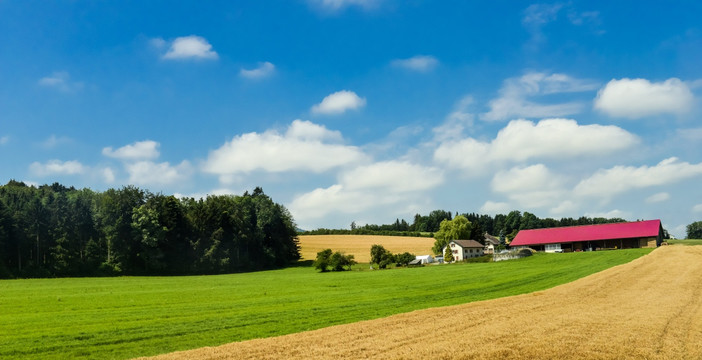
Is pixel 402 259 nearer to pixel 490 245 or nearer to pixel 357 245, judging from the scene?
pixel 357 245

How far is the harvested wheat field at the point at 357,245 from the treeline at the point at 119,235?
24839 mm

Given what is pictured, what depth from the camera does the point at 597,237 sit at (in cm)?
9838

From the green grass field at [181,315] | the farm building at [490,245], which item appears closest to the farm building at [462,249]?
the farm building at [490,245]

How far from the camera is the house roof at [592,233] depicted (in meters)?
95.0

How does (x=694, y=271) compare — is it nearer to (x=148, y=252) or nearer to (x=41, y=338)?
(x=41, y=338)

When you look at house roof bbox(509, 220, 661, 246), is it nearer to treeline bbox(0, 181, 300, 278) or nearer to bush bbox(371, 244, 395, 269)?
bush bbox(371, 244, 395, 269)

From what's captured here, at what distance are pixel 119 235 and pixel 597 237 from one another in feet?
302

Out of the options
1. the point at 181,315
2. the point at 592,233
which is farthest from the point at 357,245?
the point at 181,315

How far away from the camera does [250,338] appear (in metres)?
18.1

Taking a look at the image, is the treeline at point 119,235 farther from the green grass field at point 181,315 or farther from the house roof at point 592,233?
the house roof at point 592,233

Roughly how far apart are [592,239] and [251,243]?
71.0 metres

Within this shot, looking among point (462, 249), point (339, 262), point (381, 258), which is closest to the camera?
point (339, 262)

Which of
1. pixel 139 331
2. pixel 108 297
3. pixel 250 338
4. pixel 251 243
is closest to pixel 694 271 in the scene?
pixel 250 338

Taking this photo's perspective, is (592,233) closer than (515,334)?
No
